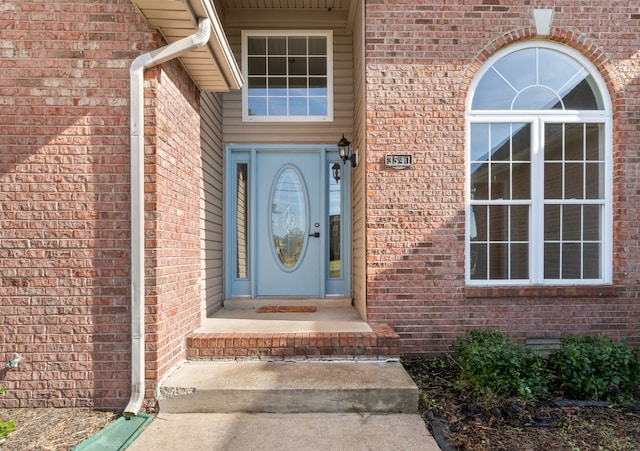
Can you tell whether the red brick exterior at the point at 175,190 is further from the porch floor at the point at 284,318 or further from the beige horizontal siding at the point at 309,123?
the beige horizontal siding at the point at 309,123

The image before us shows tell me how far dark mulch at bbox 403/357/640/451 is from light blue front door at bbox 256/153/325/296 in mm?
2427

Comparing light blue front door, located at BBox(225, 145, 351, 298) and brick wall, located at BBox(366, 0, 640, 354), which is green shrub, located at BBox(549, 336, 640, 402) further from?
light blue front door, located at BBox(225, 145, 351, 298)

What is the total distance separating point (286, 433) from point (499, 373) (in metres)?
1.80

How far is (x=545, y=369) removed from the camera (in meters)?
3.45

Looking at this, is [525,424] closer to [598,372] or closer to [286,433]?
[598,372]

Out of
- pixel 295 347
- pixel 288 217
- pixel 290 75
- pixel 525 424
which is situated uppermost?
pixel 290 75

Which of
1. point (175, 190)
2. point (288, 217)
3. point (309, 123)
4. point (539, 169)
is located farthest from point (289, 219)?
point (539, 169)

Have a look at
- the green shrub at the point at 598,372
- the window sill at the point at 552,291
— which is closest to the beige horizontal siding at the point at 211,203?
the window sill at the point at 552,291

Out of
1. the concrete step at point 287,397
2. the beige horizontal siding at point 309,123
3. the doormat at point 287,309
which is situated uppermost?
the beige horizontal siding at point 309,123

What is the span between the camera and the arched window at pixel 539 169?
4.02 metres

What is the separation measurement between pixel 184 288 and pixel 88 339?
0.84 m

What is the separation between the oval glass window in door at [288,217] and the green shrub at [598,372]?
3.22m

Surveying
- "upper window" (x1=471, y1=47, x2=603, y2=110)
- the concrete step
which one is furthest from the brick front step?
"upper window" (x1=471, y1=47, x2=603, y2=110)

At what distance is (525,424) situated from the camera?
276 centimetres
